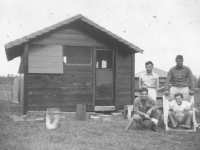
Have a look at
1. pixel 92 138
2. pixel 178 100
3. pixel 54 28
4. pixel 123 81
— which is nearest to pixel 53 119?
pixel 92 138

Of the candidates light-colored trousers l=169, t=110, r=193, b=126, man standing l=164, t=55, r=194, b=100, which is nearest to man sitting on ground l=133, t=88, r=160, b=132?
light-colored trousers l=169, t=110, r=193, b=126

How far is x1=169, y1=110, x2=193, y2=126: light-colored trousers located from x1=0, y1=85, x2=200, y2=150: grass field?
40 cm

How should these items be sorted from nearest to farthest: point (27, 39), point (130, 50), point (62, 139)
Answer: point (62, 139), point (27, 39), point (130, 50)

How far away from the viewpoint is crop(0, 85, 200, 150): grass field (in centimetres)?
450

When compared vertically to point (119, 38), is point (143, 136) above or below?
below

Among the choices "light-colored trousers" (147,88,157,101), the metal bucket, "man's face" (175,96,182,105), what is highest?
"light-colored trousers" (147,88,157,101)

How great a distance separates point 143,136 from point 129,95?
4.50 metres

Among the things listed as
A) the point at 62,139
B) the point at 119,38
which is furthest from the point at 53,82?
the point at 62,139

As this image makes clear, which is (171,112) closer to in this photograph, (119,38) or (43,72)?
(119,38)

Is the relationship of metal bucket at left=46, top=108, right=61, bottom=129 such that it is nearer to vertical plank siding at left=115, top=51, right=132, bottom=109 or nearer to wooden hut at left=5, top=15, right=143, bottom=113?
wooden hut at left=5, top=15, right=143, bottom=113

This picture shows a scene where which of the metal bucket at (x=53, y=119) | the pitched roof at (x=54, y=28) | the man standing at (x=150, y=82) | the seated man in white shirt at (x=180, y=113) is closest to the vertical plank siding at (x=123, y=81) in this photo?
the pitched roof at (x=54, y=28)

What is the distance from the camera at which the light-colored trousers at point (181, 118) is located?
632 cm

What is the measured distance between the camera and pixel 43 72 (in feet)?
28.8

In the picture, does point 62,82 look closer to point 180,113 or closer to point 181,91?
point 181,91
